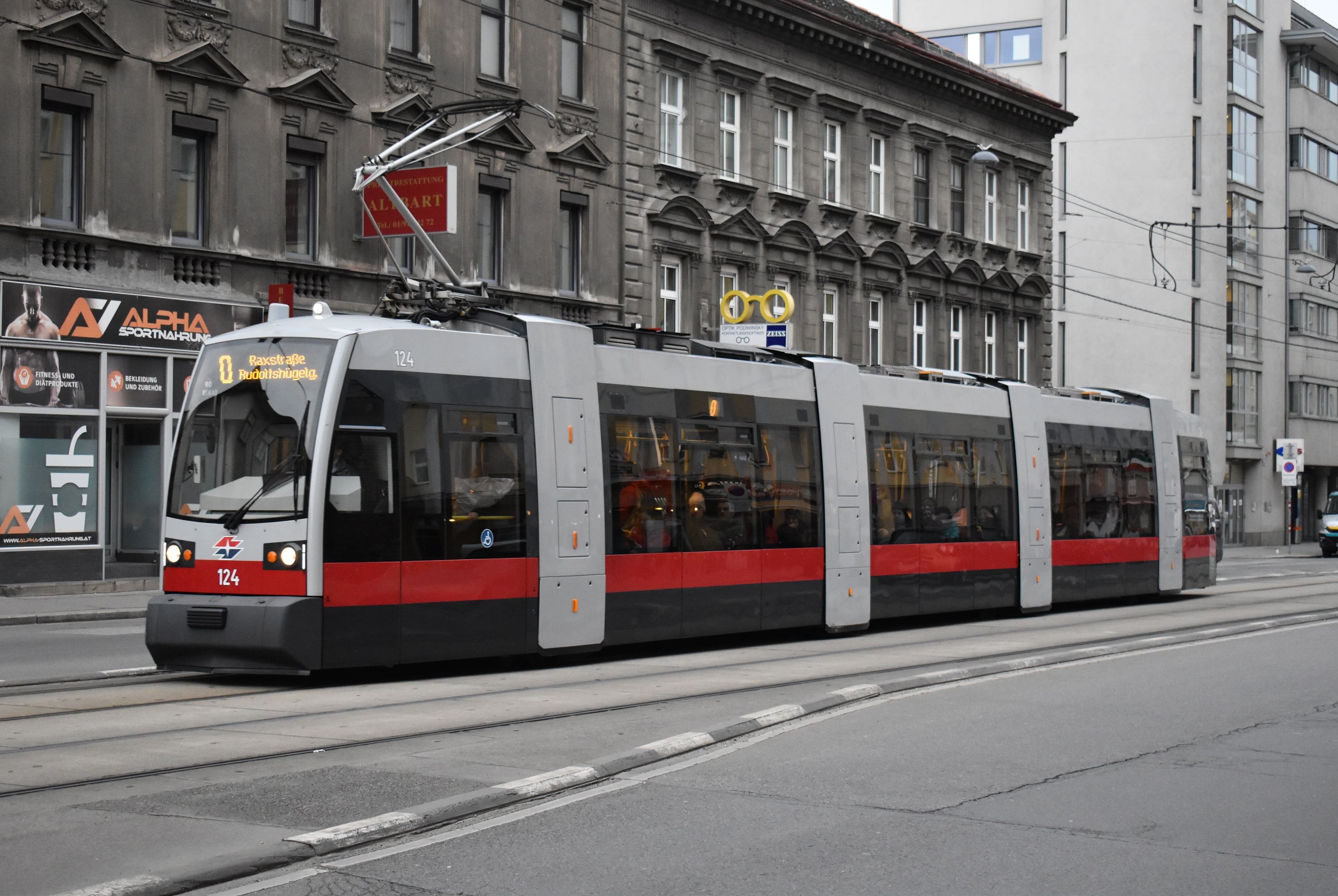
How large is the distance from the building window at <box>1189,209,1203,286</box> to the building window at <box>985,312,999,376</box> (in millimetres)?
18064

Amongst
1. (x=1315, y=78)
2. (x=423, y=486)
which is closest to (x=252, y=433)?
(x=423, y=486)

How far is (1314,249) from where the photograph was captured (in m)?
65.6

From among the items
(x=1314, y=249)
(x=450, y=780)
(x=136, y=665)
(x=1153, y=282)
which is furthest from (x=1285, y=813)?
(x=1314, y=249)

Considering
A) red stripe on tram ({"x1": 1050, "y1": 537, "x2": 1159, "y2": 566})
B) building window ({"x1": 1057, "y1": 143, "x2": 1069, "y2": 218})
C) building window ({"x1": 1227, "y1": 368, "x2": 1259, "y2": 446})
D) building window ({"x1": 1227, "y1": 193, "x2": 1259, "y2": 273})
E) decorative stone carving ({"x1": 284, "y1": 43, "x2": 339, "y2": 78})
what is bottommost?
red stripe on tram ({"x1": 1050, "y1": 537, "x2": 1159, "y2": 566})

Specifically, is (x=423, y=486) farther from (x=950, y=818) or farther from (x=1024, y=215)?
(x=1024, y=215)

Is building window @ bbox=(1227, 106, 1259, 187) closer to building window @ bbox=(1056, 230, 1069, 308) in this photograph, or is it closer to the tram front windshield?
building window @ bbox=(1056, 230, 1069, 308)

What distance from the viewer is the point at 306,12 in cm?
2609

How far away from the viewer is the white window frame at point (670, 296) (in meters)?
32.8

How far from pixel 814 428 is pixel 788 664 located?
149 inches

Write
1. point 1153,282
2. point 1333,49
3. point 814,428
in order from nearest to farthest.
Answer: point 814,428 < point 1153,282 < point 1333,49

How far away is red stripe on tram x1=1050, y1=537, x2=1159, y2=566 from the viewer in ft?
73.5

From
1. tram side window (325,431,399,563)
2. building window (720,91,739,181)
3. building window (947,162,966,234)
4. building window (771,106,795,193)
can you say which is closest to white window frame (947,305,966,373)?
building window (947,162,966,234)

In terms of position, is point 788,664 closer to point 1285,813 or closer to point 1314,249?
point 1285,813

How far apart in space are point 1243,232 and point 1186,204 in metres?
3.75
